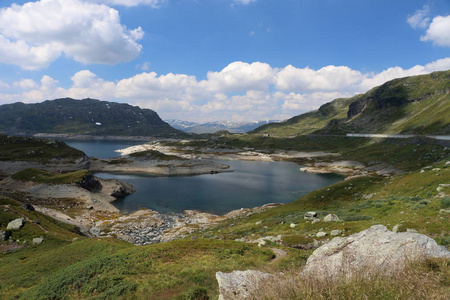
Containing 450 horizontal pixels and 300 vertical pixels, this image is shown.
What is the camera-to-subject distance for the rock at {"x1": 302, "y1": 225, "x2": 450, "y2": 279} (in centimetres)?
872

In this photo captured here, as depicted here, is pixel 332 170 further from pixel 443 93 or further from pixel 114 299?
pixel 443 93

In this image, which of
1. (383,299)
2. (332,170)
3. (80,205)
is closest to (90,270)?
(383,299)

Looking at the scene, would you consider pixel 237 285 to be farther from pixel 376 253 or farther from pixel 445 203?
pixel 445 203

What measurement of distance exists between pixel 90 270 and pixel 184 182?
90887 mm

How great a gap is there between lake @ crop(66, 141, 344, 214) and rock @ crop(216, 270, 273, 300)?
190 ft

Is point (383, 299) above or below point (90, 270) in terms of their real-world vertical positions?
above

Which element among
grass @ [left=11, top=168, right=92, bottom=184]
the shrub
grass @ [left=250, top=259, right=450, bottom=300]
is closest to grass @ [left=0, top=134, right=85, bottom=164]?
grass @ [left=11, top=168, right=92, bottom=184]

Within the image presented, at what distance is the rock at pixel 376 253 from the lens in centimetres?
872

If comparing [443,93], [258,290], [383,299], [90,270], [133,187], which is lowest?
[133,187]

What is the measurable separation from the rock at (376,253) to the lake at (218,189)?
188 ft

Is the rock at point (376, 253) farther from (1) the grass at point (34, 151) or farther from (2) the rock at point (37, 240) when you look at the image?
(1) the grass at point (34, 151)

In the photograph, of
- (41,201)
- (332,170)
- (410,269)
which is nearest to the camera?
(410,269)

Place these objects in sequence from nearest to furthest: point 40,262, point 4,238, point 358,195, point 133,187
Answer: point 40,262, point 4,238, point 358,195, point 133,187

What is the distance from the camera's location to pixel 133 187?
315 feet
